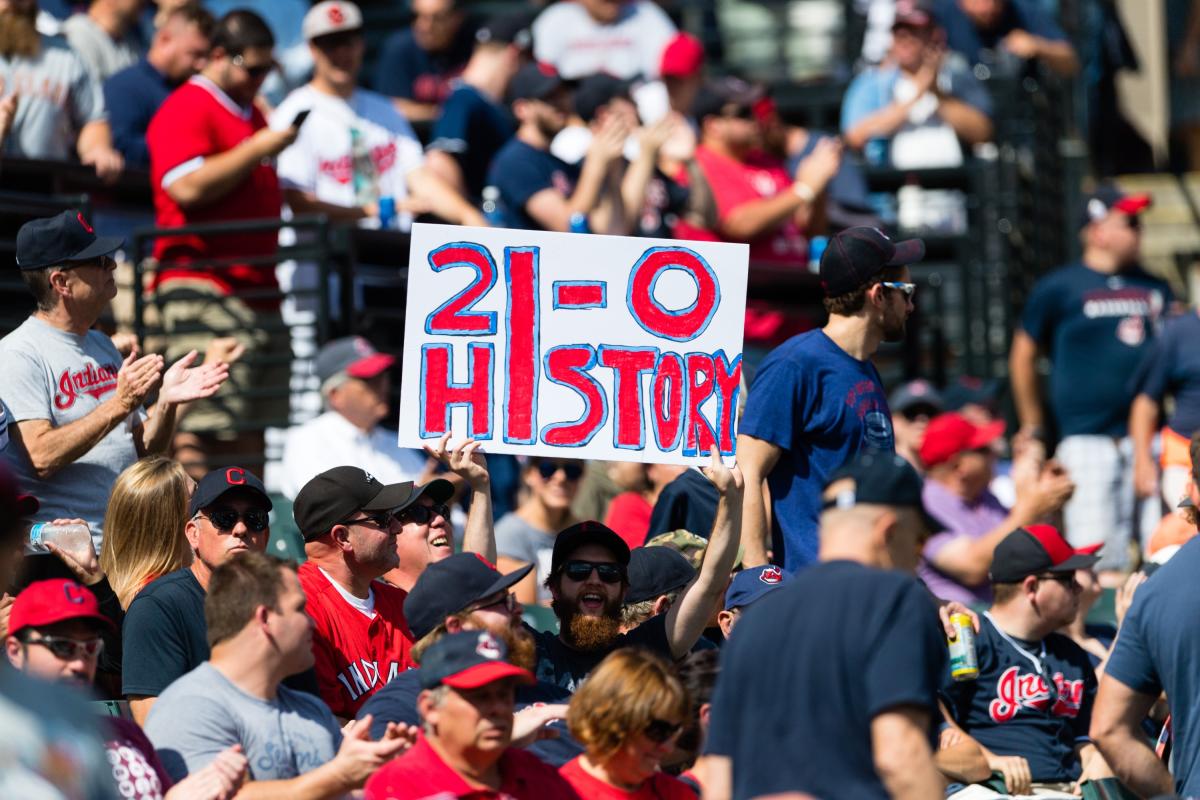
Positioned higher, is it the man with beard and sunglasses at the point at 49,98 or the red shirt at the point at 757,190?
the man with beard and sunglasses at the point at 49,98

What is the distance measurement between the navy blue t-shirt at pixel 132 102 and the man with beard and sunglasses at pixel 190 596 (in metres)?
4.56

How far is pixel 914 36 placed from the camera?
12977 mm

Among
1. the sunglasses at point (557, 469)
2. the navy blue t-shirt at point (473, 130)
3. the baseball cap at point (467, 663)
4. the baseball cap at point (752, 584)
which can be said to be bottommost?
the sunglasses at point (557, 469)

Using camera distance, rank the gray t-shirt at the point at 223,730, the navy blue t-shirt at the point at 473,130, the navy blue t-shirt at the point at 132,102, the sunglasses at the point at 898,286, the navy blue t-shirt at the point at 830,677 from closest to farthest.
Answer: the navy blue t-shirt at the point at 830,677 → the gray t-shirt at the point at 223,730 → the sunglasses at the point at 898,286 → the navy blue t-shirt at the point at 132,102 → the navy blue t-shirt at the point at 473,130

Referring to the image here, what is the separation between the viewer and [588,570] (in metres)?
6.20

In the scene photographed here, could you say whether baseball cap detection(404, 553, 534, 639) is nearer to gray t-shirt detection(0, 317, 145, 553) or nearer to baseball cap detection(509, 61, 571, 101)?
gray t-shirt detection(0, 317, 145, 553)

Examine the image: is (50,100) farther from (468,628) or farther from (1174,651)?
(1174,651)

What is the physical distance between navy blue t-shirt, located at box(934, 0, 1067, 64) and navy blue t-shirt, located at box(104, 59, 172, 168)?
19.1ft

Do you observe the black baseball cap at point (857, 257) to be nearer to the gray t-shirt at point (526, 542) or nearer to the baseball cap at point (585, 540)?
the baseball cap at point (585, 540)

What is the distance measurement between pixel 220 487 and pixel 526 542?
2.93 meters

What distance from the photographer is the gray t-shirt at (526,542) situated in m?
8.89

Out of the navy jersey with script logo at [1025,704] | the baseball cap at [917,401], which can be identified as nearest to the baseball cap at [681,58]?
the baseball cap at [917,401]

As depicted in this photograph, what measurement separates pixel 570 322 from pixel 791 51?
1046cm

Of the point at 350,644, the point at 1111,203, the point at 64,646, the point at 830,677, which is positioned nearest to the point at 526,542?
the point at 350,644
